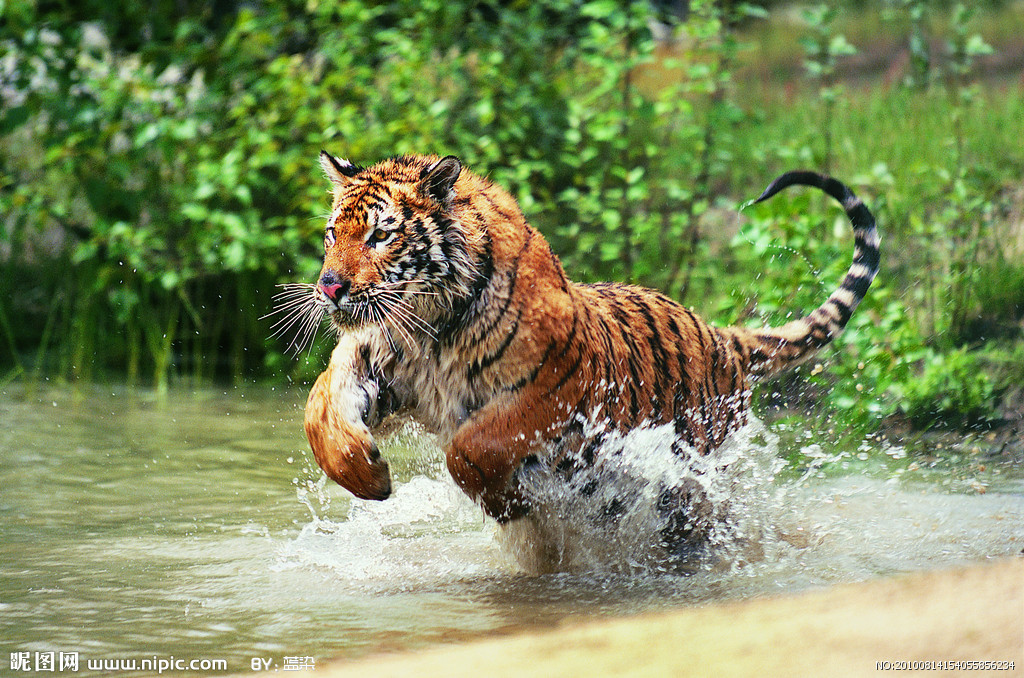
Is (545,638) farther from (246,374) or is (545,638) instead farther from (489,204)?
(246,374)

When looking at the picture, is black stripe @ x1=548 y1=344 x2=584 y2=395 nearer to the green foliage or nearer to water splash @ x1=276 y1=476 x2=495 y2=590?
water splash @ x1=276 y1=476 x2=495 y2=590

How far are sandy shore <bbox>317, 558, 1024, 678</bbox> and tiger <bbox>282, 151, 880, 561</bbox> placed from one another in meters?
0.56

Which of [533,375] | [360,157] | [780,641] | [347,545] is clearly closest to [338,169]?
[533,375]

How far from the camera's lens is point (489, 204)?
3.12 m

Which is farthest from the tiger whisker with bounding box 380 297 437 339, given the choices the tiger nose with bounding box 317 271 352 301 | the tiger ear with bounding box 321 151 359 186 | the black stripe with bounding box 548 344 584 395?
the tiger ear with bounding box 321 151 359 186

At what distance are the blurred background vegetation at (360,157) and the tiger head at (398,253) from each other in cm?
263

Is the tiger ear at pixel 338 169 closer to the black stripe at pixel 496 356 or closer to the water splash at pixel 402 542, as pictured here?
the black stripe at pixel 496 356

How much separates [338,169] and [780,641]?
183 centimetres

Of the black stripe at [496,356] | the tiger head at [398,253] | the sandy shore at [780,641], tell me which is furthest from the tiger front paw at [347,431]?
the sandy shore at [780,641]

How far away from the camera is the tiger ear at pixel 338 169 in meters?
3.18

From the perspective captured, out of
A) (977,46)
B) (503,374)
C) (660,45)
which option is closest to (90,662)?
(503,374)

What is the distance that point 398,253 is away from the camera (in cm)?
291

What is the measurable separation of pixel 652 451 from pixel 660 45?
21.1 ft

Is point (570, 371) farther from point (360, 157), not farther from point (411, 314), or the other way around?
point (360, 157)
